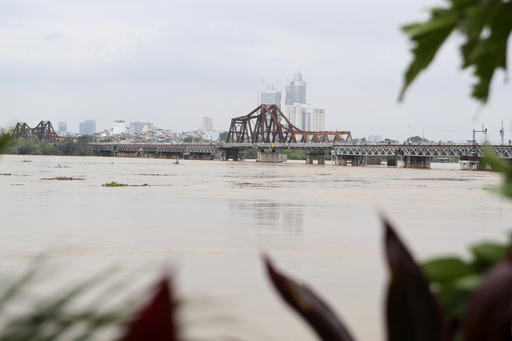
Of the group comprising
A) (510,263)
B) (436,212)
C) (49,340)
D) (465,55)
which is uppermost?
(465,55)

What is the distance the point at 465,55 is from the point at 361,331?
17.5 ft

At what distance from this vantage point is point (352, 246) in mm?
12914

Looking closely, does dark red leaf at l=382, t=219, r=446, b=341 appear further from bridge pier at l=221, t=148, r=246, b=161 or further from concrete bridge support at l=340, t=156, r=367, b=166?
bridge pier at l=221, t=148, r=246, b=161

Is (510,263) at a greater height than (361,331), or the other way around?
(510,263)

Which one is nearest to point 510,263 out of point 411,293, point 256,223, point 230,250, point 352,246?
point 411,293

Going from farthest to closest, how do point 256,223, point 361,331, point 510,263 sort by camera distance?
point 256,223 → point 361,331 → point 510,263

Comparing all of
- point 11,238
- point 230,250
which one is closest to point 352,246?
point 230,250

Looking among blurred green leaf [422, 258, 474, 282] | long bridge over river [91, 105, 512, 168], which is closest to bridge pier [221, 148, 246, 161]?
long bridge over river [91, 105, 512, 168]

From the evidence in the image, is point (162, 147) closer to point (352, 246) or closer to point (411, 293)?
point (352, 246)

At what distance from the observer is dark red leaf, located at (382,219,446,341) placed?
0.92 metres

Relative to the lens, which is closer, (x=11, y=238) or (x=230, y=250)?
(x=230, y=250)

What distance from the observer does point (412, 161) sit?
366 feet

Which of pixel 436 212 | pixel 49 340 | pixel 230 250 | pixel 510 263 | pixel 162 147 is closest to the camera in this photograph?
pixel 510 263

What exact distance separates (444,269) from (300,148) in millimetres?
133426
